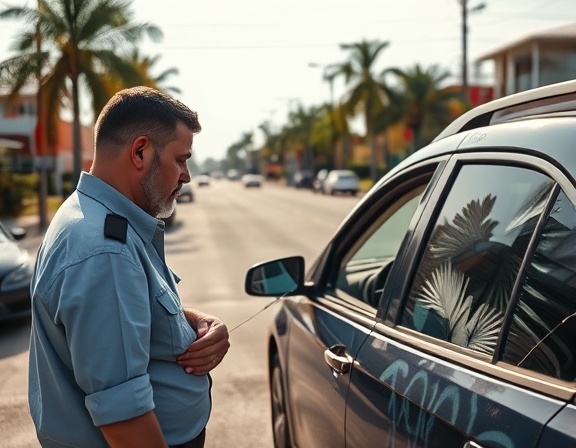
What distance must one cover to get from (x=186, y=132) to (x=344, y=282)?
5.06 feet

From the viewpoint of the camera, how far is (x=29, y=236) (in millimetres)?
22875

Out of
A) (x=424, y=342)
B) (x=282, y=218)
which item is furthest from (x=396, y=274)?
(x=282, y=218)

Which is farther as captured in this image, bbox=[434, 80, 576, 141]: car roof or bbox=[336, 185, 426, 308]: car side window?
bbox=[336, 185, 426, 308]: car side window

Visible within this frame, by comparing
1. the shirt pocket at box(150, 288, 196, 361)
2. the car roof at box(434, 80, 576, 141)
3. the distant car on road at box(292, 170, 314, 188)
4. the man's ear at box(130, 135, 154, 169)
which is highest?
the car roof at box(434, 80, 576, 141)

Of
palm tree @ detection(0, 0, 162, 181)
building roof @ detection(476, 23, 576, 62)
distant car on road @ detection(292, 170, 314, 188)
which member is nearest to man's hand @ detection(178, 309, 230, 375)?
palm tree @ detection(0, 0, 162, 181)

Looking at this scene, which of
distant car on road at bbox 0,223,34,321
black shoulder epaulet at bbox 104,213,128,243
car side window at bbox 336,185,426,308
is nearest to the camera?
black shoulder epaulet at bbox 104,213,128,243

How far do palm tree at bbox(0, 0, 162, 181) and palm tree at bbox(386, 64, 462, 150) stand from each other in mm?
24957

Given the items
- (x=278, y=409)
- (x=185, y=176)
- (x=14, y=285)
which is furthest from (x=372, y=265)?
(x=14, y=285)

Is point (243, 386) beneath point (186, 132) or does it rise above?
beneath

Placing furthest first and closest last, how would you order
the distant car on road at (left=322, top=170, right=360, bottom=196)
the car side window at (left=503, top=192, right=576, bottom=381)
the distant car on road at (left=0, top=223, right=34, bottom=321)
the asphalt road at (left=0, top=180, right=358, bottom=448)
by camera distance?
the distant car on road at (left=322, top=170, right=360, bottom=196) → the distant car on road at (left=0, top=223, right=34, bottom=321) → the asphalt road at (left=0, top=180, right=358, bottom=448) → the car side window at (left=503, top=192, right=576, bottom=381)

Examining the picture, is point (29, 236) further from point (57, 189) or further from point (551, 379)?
point (57, 189)

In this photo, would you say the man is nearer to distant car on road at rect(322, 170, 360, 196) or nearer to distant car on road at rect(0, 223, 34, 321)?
distant car on road at rect(0, 223, 34, 321)

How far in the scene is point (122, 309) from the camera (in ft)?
6.10

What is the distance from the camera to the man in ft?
6.10
